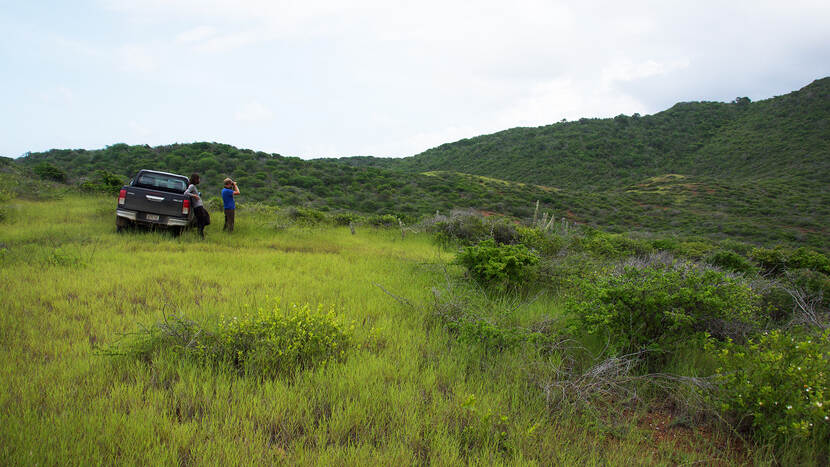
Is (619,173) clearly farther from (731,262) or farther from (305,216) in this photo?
(305,216)

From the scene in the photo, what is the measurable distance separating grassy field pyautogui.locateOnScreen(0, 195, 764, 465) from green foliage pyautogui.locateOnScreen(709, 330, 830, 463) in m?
0.28

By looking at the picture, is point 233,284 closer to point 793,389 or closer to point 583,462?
point 583,462

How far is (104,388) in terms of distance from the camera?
2.85 metres

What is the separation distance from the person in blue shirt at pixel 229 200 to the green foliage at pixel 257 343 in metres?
7.47

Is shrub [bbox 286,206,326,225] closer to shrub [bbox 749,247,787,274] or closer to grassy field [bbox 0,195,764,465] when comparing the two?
grassy field [bbox 0,195,764,465]

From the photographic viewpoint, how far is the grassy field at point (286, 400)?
229cm

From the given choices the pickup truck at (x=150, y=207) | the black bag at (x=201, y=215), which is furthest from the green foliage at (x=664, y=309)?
the pickup truck at (x=150, y=207)

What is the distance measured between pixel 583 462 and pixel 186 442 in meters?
2.52

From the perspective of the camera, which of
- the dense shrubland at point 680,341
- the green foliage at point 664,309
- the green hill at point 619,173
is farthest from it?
the green hill at point 619,173

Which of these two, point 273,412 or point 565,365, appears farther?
point 565,365

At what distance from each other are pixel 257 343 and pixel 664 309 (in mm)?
4172

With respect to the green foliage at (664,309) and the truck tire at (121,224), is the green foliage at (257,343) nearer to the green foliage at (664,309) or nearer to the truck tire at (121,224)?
the green foliage at (664,309)

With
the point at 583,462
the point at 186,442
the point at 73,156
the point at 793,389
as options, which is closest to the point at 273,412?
the point at 186,442

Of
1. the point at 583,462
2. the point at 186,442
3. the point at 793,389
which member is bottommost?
the point at 583,462
